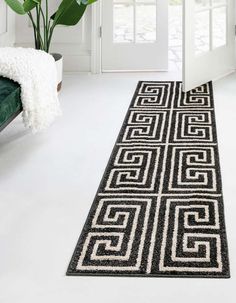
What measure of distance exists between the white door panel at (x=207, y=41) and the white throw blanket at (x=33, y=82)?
125 centimetres

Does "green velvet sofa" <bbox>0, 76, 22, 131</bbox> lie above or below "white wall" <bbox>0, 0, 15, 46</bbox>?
below

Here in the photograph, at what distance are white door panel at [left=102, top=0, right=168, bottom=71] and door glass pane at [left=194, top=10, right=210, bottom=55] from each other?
1.82ft

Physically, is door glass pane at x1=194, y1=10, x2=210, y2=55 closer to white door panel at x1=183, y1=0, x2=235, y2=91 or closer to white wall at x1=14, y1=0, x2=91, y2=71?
white door panel at x1=183, y1=0, x2=235, y2=91

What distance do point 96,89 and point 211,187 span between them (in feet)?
6.81

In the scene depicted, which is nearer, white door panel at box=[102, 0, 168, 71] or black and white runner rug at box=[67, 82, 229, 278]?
black and white runner rug at box=[67, 82, 229, 278]

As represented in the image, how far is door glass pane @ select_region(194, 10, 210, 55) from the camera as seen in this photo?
14.8 ft

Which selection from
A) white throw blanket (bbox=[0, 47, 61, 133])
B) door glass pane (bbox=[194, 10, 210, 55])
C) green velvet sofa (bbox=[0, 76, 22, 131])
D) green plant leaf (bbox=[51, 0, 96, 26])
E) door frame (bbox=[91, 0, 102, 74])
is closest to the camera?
green velvet sofa (bbox=[0, 76, 22, 131])

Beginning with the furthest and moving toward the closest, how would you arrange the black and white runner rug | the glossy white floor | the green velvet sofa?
the green velvet sofa → the black and white runner rug → the glossy white floor

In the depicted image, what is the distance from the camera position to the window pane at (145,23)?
5.09 metres

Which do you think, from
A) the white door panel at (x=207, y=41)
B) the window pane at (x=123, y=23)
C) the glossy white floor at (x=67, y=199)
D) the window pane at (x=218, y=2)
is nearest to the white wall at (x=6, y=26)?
the glossy white floor at (x=67, y=199)

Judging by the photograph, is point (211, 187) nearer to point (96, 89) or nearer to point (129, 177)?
point (129, 177)

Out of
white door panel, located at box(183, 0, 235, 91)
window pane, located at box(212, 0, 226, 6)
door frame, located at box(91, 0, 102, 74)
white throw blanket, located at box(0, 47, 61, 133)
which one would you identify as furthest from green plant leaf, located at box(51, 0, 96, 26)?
window pane, located at box(212, 0, 226, 6)

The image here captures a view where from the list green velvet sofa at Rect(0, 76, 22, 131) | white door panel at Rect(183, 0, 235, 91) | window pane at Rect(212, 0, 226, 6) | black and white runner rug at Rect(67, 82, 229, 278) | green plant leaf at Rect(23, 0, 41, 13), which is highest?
window pane at Rect(212, 0, 226, 6)

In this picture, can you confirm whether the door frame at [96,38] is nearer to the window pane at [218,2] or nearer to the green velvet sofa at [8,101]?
the window pane at [218,2]
